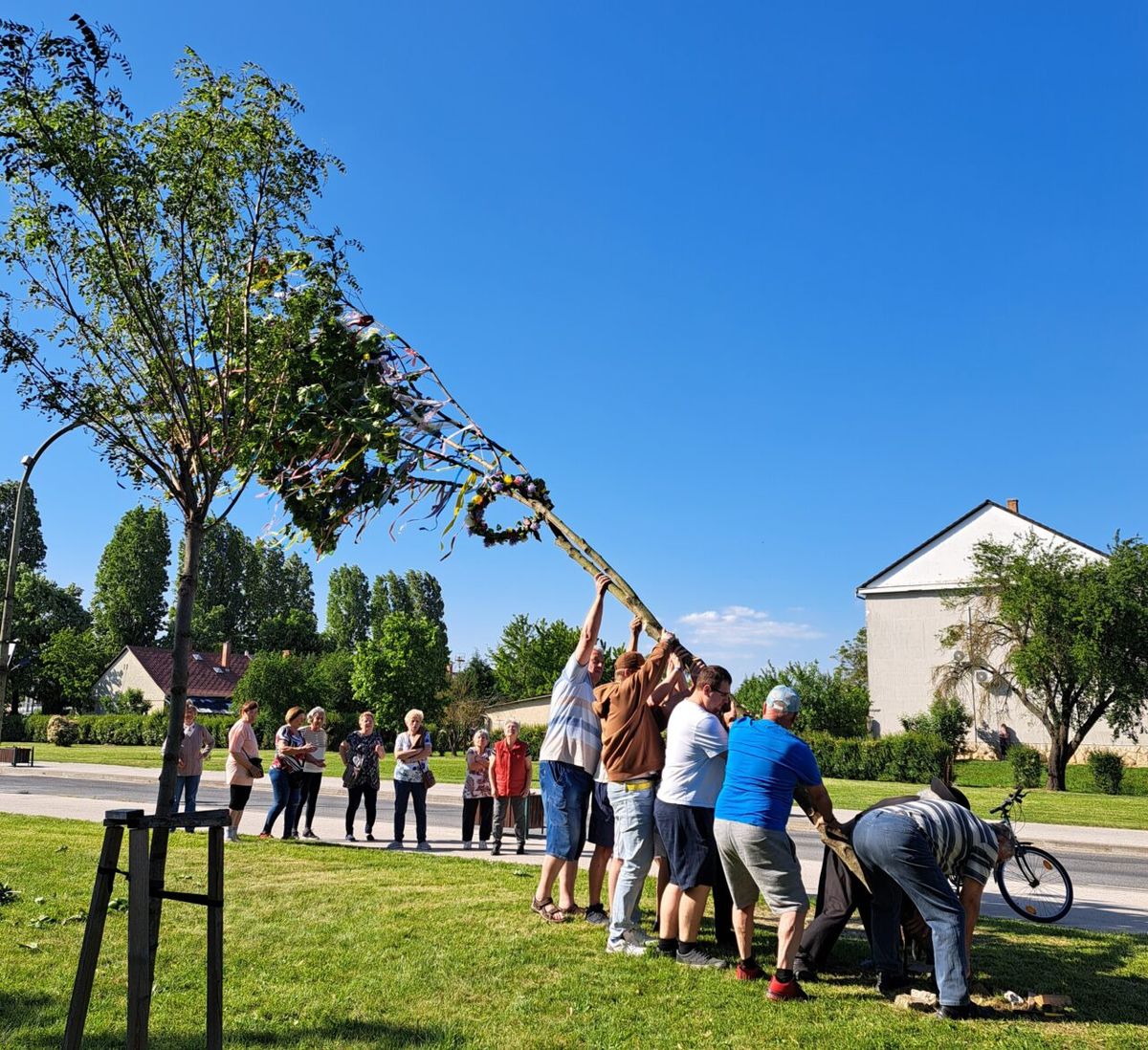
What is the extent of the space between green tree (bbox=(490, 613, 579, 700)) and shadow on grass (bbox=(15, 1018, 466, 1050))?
52.2 metres

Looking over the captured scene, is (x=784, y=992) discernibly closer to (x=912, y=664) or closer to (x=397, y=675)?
(x=397, y=675)

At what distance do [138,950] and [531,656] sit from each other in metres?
55.4


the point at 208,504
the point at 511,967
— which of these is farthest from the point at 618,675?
the point at 208,504

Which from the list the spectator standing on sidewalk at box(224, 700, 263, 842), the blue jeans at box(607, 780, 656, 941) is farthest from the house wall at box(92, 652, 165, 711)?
the blue jeans at box(607, 780, 656, 941)

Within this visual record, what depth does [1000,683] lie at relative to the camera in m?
47.9

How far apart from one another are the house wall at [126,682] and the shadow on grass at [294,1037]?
69.2 metres

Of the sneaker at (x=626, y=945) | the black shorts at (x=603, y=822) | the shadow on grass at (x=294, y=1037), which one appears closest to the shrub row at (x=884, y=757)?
the black shorts at (x=603, y=822)

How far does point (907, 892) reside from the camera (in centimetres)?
573

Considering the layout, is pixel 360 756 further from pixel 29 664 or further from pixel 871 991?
pixel 29 664

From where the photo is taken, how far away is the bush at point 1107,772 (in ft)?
104

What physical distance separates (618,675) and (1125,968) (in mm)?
4161

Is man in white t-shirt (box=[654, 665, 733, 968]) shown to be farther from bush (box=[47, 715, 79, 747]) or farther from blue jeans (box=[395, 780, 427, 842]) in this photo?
bush (box=[47, 715, 79, 747])

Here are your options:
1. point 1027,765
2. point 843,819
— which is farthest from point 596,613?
point 1027,765

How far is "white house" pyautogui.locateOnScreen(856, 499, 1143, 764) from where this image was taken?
51500 mm
